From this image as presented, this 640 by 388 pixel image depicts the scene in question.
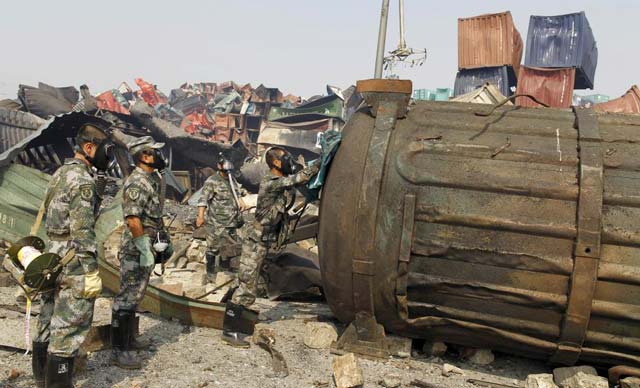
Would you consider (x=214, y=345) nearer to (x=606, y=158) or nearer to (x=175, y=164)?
(x=606, y=158)

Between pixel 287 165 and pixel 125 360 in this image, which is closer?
pixel 125 360

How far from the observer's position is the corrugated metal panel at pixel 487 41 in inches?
805

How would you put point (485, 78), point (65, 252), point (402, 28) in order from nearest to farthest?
point (65, 252) < point (402, 28) < point (485, 78)

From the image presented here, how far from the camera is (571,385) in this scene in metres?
3.95

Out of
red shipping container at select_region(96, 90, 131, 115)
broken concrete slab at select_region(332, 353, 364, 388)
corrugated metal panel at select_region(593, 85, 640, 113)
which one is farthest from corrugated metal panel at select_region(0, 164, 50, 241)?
red shipping container at select_region(96, 90, 131, 115)

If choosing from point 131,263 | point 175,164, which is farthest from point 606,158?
point 175,164

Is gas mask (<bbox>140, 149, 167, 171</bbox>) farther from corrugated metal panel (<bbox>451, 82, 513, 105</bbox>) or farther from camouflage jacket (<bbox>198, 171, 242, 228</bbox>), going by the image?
corrugated metal panel (<bbox>451, 82, 513, 105</bbox>)

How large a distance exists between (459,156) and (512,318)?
55.2 inches

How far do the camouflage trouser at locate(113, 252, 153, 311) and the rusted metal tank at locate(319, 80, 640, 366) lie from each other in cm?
172

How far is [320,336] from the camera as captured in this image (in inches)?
190

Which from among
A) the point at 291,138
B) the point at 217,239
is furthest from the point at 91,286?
the point at 291,138

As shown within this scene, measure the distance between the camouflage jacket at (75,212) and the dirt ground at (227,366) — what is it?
3.61 feet

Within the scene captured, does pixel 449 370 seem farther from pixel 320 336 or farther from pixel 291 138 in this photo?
pixel 291 138

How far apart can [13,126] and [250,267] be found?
33.9 ft
